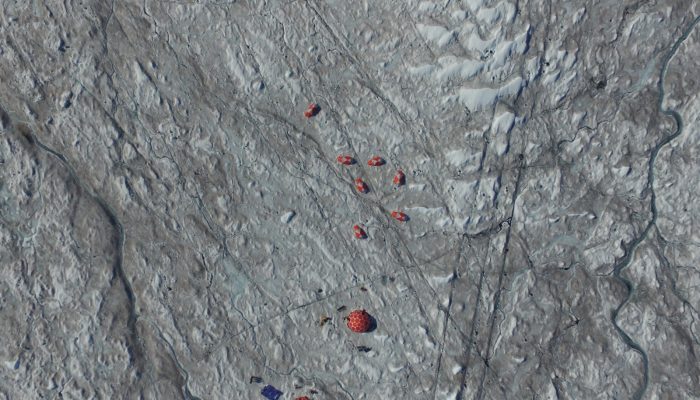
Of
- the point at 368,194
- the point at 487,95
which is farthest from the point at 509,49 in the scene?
the point at 368,194

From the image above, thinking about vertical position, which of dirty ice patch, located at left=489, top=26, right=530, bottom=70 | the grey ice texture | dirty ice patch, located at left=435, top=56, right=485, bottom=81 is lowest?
the grey ice texture

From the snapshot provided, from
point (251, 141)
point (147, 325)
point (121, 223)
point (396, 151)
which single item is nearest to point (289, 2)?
point (251, 141)

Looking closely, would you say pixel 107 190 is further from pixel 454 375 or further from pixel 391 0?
pixel 454 375

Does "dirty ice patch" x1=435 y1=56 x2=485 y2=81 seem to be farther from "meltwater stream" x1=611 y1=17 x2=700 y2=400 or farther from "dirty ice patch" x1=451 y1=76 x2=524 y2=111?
"meltwater stream" x1=611 y1=17 x2=700 y2=400

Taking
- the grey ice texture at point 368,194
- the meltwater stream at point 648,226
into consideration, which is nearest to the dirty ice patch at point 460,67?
the grey ice texture at point 368,194

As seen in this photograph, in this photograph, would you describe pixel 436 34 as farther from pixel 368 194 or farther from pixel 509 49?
pixel 368 194

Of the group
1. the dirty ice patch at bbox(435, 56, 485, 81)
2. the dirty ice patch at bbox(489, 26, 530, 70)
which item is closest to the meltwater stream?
the dirty ice patch at bbox(489, 26, 530, 70)

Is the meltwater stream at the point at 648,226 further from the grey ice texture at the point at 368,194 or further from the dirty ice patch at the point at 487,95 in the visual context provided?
the dirty ice patch at the point at 487,95

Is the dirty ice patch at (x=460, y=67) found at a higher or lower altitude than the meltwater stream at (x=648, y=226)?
higher
